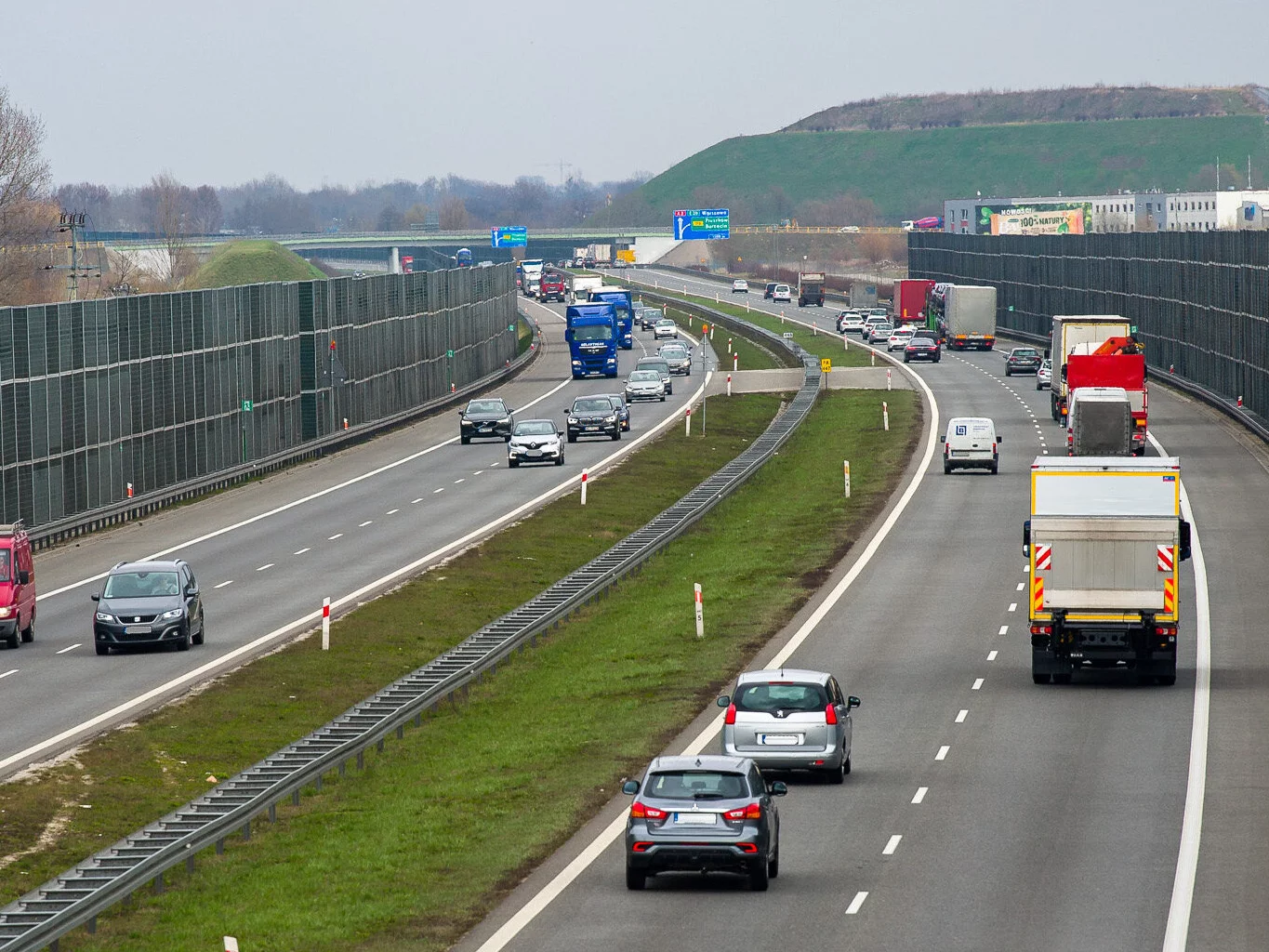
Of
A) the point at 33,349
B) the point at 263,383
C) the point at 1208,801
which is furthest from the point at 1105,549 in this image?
the point at 263,383

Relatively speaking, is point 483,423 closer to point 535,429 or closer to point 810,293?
point 535,429

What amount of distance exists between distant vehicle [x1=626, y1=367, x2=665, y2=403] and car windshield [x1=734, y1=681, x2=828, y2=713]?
240ft

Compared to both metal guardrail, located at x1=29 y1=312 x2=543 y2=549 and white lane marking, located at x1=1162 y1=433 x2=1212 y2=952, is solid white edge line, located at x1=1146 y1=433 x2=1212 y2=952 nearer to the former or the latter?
white lane marking, located at x1=1162 y1=433 x2=1212 y2=952

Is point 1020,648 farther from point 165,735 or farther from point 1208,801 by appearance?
point 165,735

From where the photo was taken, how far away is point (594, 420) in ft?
270

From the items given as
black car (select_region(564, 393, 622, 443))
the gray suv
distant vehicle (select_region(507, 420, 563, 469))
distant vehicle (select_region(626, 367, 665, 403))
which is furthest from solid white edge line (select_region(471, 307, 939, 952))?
distant vehicle (select_region(626, 367, 665, 403))

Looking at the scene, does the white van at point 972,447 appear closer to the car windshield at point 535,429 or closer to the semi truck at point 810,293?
the car windshield at point 535,429

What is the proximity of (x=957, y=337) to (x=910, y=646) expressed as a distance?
9148 centimetres

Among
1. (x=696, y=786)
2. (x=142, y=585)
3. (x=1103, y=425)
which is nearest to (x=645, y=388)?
(x=1103, y=425)

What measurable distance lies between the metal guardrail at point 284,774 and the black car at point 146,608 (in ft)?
18.2

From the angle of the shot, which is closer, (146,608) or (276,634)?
(146,608)

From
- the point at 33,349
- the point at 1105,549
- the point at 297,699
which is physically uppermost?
the point at 33,349

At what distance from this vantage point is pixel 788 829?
81.6 ft

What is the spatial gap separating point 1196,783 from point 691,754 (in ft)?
22.6
